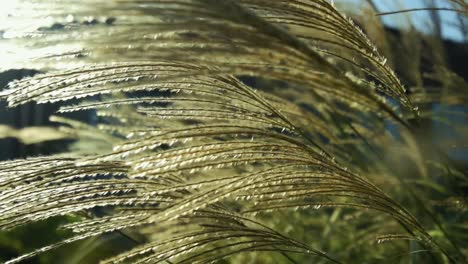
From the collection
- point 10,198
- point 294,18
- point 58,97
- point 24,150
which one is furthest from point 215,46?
point 24,150

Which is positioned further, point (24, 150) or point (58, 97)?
point (24, 150)

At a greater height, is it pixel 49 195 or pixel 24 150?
pixel 49 195

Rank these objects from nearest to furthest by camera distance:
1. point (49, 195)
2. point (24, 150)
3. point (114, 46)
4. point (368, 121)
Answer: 1. point (114, 46)
2. point (49, 195)
3. point (368, 121)
4. point (24, 150)

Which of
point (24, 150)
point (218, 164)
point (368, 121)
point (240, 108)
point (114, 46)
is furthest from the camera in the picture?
point (24, 150)

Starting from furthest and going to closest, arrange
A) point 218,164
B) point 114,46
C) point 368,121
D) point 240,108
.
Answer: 1. point 368,121
2. point 240,108
3. point 218,164
4. point 114,46

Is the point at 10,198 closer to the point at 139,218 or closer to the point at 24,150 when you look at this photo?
the point at 139,218

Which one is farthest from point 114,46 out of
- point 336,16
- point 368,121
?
point 368,121

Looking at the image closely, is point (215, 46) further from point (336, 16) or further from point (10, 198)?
point (10, 198)

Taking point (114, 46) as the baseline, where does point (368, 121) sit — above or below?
below

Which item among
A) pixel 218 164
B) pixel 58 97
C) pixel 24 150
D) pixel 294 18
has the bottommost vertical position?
pixel 24 150
